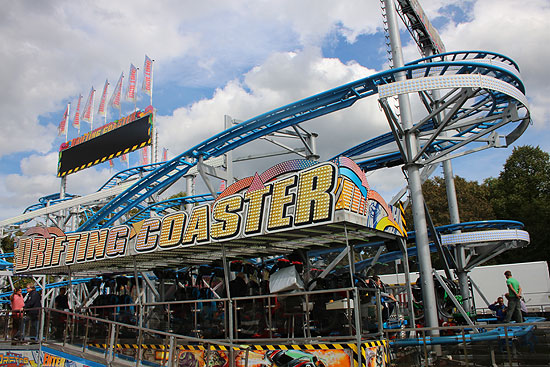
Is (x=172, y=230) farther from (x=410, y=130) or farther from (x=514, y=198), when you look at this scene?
(x=514, y=198)

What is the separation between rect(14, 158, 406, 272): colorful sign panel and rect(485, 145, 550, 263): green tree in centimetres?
2883

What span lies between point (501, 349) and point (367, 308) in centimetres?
252

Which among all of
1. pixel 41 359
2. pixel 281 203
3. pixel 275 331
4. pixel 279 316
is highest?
pixel 281 203

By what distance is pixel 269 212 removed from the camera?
9.45 m

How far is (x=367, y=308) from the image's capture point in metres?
9.02

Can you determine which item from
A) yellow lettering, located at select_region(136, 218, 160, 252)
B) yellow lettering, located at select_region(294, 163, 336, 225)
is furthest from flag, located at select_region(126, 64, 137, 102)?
yellow lettering, located at select_region(294, 163, 336, 225)

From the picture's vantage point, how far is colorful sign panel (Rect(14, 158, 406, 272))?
Answer: 876 cm

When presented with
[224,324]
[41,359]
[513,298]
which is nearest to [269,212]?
[224,324]

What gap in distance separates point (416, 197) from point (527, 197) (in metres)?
31.2

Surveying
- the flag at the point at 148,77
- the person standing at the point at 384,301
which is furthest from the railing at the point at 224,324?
the flag at the point at 148,77

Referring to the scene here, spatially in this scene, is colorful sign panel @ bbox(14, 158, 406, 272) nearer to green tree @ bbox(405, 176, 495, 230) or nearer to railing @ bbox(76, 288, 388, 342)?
railing @ bbox(76, 288, 388, 342)

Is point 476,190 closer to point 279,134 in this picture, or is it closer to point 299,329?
point 279,134

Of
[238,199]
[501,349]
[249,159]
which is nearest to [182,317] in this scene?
[238,199]

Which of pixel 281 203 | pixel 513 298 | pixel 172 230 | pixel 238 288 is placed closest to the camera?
pixel 281 203
